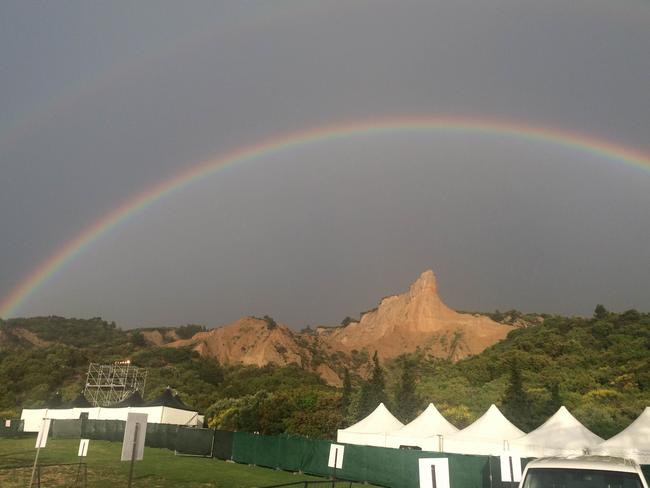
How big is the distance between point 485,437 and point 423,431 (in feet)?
16.9

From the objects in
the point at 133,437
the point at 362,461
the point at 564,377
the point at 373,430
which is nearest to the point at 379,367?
the point at 564,377

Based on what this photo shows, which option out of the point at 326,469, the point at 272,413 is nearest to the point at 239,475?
the point at 326,469

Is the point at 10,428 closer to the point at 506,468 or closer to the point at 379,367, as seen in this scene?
the point at 379,367

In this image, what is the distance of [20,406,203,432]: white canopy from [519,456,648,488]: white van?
5050cm

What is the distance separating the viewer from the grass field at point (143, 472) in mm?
25594

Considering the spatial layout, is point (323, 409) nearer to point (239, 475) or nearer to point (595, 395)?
point (595, 395)

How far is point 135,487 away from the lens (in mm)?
24094

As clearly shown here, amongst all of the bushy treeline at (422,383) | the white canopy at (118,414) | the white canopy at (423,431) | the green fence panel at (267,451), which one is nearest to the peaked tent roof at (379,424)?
the white canopy at (423,431)

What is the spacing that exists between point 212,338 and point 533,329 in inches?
A: 3711

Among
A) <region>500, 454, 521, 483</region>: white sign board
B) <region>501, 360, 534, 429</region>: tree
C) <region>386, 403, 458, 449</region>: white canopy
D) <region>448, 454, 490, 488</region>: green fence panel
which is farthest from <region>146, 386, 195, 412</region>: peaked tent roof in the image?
<region>500, 454, 521, 483</region>: white sign board

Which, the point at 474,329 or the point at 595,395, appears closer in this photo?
the point at 595,395

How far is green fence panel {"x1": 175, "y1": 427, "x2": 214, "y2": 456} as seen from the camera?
41.0 metres

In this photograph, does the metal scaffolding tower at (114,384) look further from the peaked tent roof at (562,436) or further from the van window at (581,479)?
the van window at (581,479)

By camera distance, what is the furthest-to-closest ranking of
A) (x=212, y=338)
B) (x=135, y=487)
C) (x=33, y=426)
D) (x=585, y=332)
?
(x=212, y=338), (x=585, y=332), (x=33, y=426), (x=135, y=487)
